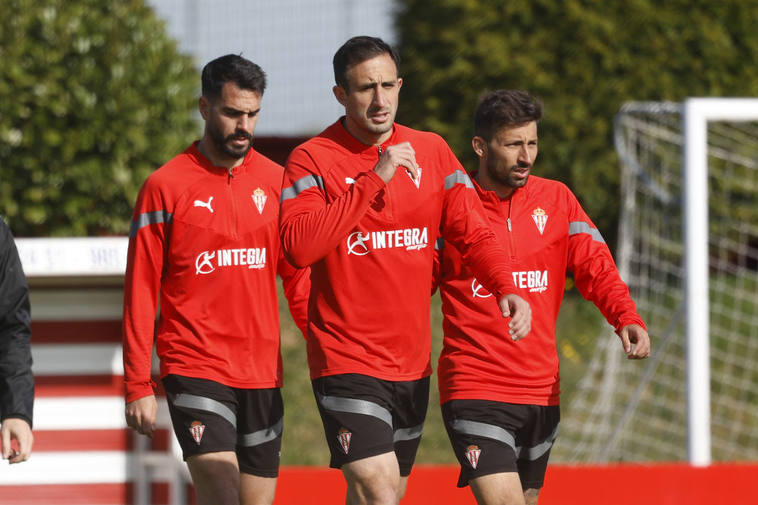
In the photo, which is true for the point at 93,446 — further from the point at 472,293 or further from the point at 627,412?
the point at 627,412

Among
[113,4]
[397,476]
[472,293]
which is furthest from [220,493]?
[113,4]

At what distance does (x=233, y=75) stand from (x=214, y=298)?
0.99 meters

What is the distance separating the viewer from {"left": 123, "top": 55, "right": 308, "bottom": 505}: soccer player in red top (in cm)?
560

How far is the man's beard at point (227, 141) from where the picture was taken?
5.73m

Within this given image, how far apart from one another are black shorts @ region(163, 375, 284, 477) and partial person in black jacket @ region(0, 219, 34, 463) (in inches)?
47.8

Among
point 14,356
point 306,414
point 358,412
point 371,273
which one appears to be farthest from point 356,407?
point 306,414

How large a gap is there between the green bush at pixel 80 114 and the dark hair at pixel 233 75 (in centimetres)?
402

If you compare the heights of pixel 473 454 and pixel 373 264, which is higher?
pixel 373 264

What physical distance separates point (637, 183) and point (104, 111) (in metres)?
4.85

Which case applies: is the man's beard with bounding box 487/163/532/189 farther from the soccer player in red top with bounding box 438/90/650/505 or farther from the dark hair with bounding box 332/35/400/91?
the dark hair with bounding box 332/35/400/91

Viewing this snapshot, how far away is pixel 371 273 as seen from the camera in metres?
5.15

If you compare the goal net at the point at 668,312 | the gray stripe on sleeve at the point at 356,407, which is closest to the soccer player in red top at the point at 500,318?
the gray stripe on sleeve at the point at 356,407

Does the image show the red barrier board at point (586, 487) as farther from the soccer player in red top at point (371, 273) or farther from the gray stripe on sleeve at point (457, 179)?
the gray stripe on sleeve at point (457, 179)

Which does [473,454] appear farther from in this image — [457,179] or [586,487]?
[586,487]
